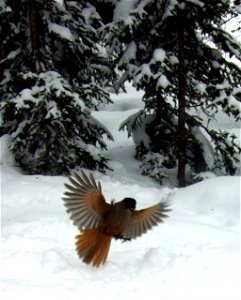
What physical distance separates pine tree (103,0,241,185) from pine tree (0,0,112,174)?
0.81 metres

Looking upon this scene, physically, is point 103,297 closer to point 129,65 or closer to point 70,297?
point 70,297

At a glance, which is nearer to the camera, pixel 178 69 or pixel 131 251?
pixel 131 251

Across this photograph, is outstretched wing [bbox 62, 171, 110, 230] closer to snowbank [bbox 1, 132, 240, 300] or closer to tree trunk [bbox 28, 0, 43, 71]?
snowbank [bbox 1, 132, 240, 300]

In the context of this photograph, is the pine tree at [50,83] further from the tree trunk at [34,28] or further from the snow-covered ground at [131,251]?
the snow-covered ground at [131,251]

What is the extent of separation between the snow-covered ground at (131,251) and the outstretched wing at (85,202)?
1.47 feet

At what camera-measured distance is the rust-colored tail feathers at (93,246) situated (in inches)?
181

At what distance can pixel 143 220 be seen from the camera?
4.88m

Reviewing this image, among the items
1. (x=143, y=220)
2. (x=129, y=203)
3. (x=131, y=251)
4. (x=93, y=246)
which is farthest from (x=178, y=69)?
(x=93, y=246)

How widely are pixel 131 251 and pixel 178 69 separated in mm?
5441

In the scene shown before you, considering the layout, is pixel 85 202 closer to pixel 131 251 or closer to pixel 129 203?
pixel 129 203

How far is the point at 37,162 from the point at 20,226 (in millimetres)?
3589

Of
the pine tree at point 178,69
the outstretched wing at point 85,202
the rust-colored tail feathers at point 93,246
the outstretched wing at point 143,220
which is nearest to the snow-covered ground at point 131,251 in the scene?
the rust-colored tail feathers at point 93,246

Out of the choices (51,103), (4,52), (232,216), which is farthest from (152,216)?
(4,52)

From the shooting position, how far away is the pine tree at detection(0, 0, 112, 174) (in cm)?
898
